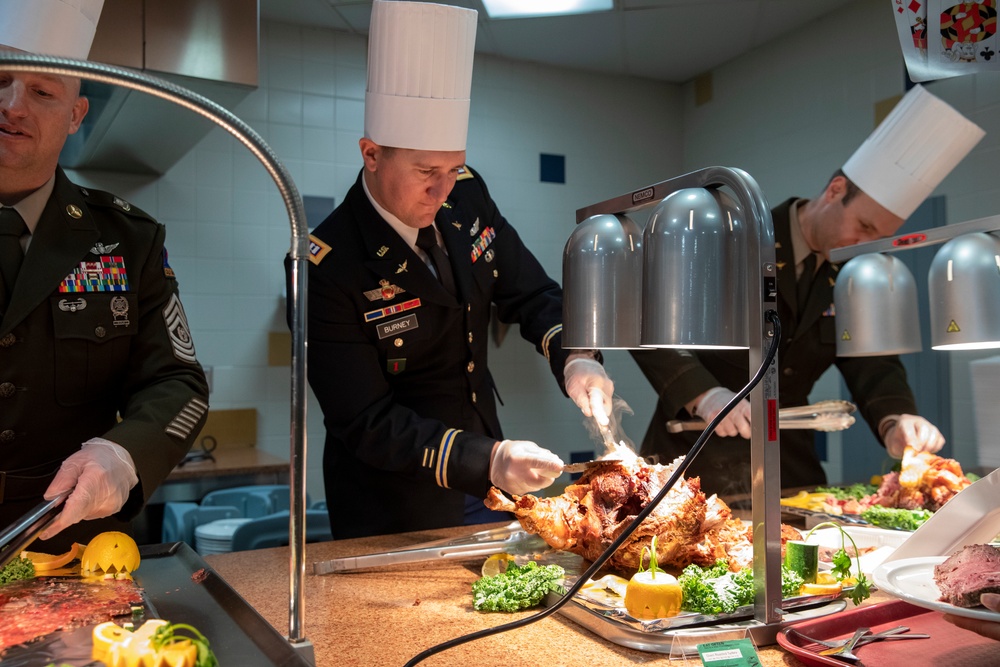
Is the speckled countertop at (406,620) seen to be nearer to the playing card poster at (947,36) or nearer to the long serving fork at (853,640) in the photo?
the long serving fork at (853,640)

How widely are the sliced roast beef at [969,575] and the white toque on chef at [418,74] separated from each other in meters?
1.42

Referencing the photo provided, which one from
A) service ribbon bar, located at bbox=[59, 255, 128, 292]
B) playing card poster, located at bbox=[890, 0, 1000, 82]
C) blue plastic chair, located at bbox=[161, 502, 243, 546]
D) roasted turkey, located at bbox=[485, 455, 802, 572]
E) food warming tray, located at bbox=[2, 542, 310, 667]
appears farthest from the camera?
blue plastic chair, located at bbox=[161, 502, 243, 546]

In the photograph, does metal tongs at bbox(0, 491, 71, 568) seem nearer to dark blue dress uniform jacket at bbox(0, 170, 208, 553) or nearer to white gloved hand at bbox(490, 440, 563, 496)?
dark blue dress uniform jacket at bbox(0, 170, 208, 553)

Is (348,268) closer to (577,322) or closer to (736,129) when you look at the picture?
(577,322)

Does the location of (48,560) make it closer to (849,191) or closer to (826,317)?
(826,317)

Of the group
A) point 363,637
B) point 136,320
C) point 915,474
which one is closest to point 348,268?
point 136,320

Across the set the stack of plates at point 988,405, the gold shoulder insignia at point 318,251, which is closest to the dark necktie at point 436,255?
the gold shoulder insignia at point 318,251

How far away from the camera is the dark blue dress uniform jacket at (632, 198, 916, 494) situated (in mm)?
2707

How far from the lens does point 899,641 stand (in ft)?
3.90

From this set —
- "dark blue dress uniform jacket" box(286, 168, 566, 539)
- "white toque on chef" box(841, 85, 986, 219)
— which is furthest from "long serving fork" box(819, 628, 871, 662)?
"white toque on chef" box(841, 85, 986, 219)

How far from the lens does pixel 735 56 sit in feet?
16.5

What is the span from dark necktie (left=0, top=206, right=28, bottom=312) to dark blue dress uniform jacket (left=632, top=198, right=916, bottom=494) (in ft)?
5.60

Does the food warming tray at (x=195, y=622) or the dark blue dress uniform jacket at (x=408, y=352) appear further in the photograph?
the dark blue dress uniform jacket at (x=408, y=352)

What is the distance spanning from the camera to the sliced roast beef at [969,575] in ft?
3.53
